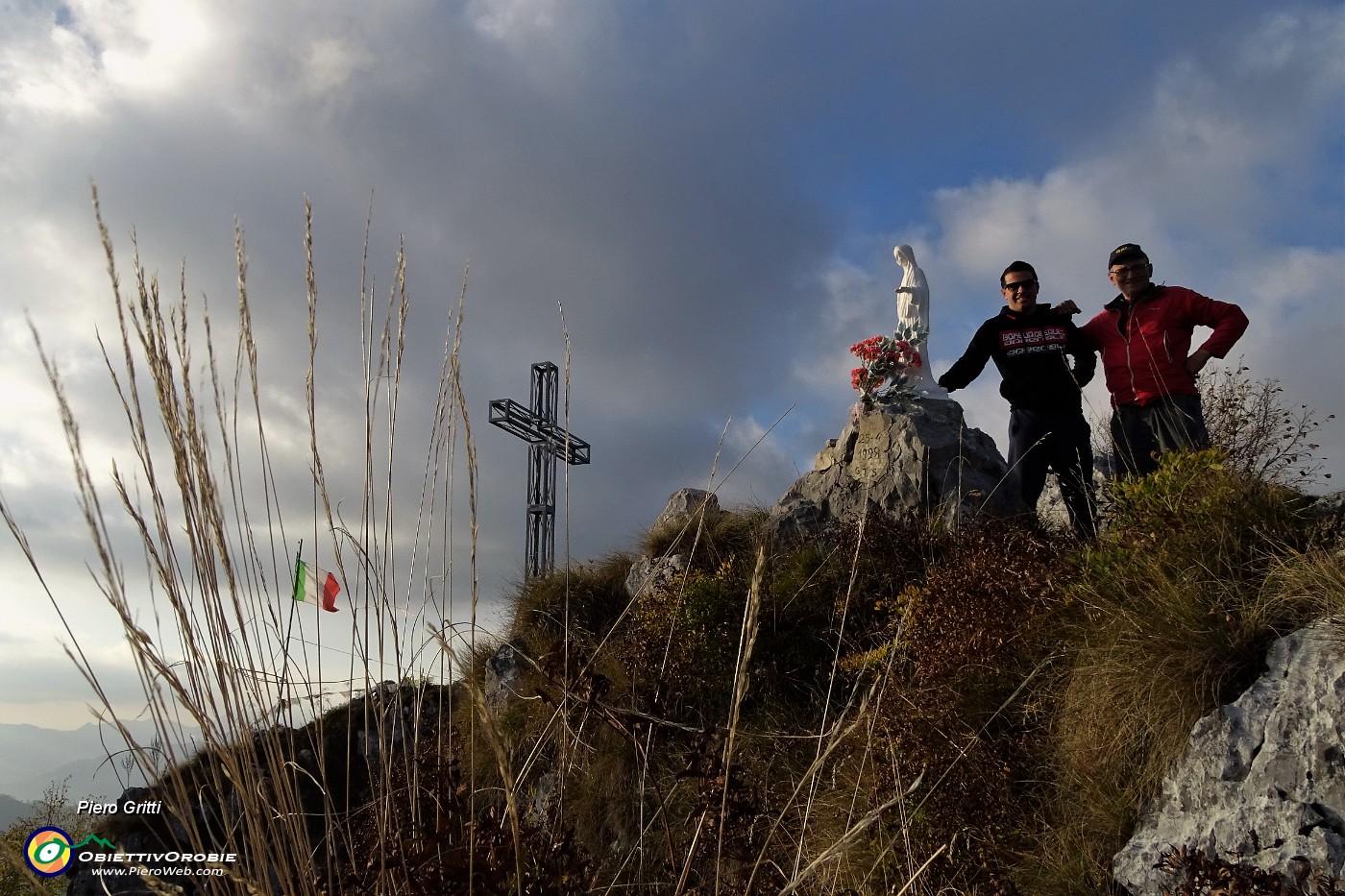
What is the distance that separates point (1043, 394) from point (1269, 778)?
2.71 m

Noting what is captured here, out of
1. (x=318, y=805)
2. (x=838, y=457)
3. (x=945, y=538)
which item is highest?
(x=838, y=457)

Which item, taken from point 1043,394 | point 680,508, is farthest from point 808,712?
point 680,508

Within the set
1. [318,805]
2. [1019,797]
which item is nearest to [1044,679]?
[1019,797]

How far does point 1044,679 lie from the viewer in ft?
12.5

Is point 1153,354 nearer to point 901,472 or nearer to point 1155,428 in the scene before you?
point 1155,428

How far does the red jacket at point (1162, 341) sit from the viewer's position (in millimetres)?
4578

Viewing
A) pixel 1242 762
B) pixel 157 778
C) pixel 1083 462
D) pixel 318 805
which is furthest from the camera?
pixel 318 805

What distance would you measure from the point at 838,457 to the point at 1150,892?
579cm

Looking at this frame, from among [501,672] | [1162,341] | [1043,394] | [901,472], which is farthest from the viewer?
[901,472]

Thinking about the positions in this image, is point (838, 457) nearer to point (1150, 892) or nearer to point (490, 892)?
point (1150, 892)

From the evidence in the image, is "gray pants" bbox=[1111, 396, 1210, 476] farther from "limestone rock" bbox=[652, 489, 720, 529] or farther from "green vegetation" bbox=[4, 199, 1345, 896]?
"limestone rock" bbox=[652, 489, 720, 529]

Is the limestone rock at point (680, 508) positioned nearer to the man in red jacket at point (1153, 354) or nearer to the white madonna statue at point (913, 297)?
the white madonna statue at point (913, 297)

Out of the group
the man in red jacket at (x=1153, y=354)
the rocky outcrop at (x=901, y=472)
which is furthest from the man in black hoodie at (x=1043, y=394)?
the rocky outcrop at (x=901, y=472)

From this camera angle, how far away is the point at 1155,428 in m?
4.73
